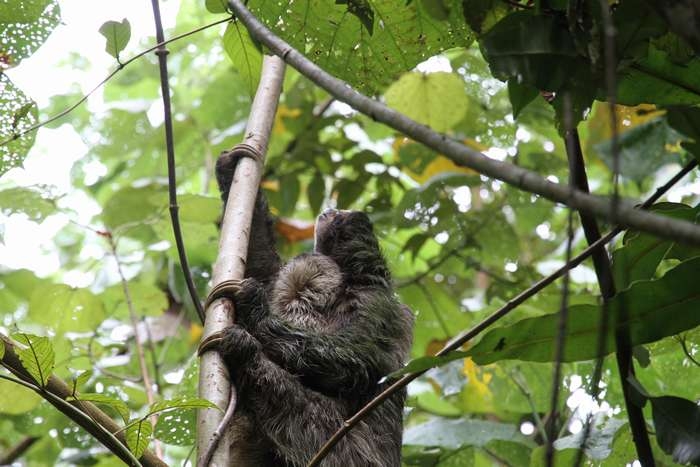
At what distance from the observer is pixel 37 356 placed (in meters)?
3.03

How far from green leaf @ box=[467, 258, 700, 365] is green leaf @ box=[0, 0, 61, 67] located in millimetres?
2561

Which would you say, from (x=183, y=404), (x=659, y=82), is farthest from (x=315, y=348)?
(x=659, y=82)

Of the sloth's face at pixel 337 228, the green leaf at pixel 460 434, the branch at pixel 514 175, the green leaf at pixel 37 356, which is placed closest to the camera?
→ the branch at pixel 514 175

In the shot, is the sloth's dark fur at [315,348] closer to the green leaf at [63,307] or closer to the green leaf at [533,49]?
the green leaf at [63,307]

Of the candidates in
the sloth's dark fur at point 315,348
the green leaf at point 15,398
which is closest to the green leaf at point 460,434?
the sloth's dark fur at point 315,348

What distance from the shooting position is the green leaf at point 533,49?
9.41ft

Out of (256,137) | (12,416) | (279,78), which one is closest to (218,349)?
(256,137)

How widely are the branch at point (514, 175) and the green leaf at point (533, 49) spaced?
2.32 ft

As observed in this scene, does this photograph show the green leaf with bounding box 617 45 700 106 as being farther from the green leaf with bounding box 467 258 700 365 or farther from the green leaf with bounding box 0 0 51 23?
the green leaf with bounding box 0 0 51 23

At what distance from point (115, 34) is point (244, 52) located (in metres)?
0.64

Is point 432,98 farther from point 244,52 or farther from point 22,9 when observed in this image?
point 22,9

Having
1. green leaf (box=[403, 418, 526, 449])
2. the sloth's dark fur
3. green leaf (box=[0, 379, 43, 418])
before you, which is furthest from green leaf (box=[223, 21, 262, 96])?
green leaf (box=[403, 418, 526, 449])

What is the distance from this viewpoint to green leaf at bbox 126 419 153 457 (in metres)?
3.10

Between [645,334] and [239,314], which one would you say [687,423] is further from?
[239,314]
